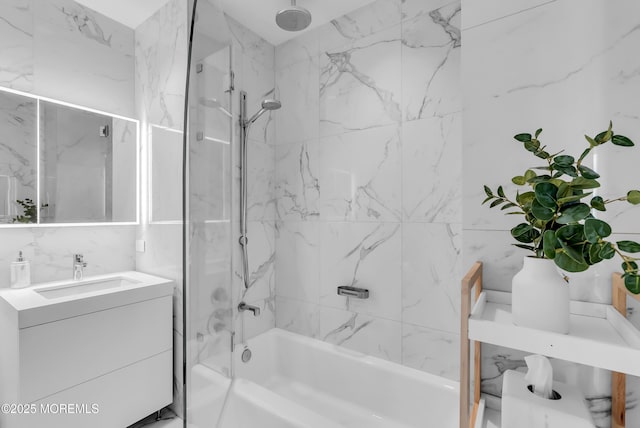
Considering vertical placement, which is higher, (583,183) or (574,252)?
(583,183)

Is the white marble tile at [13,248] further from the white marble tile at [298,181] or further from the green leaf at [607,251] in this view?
the green leaf at [607,251]

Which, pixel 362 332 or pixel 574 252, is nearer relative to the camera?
pixel 574 252

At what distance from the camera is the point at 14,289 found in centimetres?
148

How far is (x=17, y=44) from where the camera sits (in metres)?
1.56

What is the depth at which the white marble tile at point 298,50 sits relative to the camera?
1965 millimetres

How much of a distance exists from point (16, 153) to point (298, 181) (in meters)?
1.50

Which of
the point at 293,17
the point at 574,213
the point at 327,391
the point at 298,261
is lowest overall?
the point at 327,391

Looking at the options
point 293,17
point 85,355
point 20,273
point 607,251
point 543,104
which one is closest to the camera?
point 607,251

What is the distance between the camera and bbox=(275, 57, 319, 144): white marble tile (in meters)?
1.96

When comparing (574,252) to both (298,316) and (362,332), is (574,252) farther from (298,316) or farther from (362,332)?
(298,316)

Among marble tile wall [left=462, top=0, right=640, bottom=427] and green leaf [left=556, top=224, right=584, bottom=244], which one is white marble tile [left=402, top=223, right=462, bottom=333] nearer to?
marble tile wall [left=462, top=0, right=640, bottom=427]

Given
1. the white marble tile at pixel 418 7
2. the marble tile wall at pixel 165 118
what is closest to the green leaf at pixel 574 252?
the white marble tile at pixel 418 7

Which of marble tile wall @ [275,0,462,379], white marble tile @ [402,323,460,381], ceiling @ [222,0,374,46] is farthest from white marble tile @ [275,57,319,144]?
white marble tile @ [402,323,460,381]

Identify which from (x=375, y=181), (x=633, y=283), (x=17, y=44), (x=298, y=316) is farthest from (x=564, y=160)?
(x=17, y=44)
